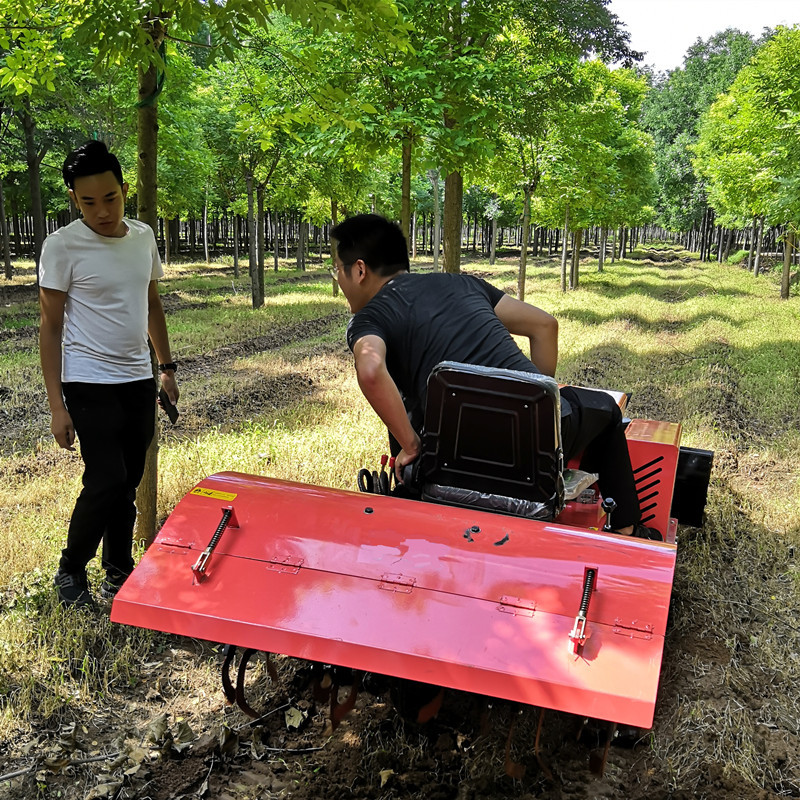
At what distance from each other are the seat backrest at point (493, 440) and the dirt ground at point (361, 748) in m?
0.75

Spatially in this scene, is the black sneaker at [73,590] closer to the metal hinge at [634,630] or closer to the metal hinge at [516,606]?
the metal hinge at [516,606]

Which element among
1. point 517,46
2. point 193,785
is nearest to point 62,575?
point 193,785

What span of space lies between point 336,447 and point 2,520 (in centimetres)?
249

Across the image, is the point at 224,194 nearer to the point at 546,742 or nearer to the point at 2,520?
the point at 2,520

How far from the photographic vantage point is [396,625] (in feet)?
7.32

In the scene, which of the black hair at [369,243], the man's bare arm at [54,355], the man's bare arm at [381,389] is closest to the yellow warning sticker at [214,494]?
the man's bare arm at [381,389]

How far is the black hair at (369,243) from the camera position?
321 centimetres

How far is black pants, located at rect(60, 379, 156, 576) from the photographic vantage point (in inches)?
135

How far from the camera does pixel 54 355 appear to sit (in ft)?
10.9

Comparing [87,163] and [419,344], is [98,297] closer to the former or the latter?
[87,163]

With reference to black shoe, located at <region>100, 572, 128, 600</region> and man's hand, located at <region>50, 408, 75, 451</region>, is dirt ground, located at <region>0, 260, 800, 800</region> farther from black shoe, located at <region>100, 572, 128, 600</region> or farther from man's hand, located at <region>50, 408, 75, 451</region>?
man's hand, located at <region>50, 408, 75, 451</region>

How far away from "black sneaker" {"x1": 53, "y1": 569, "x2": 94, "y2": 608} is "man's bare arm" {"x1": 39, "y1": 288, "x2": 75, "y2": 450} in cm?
70

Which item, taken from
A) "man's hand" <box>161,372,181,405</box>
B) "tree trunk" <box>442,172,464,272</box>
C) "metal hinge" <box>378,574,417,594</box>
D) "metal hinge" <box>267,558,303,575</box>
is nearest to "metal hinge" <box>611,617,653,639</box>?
"metal hinge" <box>378,574,417,594</box>

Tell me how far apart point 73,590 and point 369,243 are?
7.02 feet
